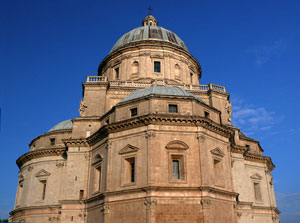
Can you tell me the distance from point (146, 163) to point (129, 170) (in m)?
2.16

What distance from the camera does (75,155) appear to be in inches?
1245

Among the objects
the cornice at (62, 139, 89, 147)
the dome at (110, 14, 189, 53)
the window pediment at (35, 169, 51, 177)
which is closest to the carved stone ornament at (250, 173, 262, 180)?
the dome at (110, 14, 189, 53)

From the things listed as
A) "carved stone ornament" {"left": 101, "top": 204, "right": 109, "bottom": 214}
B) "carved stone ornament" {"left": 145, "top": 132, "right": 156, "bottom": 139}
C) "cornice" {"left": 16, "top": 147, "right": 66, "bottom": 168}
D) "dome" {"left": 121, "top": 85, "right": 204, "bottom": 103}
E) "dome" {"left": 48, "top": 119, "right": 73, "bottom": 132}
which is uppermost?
"dome" {"left": 48, "top": 119, "right": 73, "bottom": 132}

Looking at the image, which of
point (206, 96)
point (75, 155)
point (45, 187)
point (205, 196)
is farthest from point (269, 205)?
point (45, 187)

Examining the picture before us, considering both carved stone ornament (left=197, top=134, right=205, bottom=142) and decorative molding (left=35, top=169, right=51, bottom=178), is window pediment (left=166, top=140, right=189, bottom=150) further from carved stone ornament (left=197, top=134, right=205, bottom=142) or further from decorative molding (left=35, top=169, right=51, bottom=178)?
decorative molding (left=35, top=169, right=51, bottom=178)

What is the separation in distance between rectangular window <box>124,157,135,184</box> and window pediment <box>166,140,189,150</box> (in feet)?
11.3

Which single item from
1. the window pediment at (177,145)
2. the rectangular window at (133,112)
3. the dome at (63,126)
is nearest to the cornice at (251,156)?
the window pediment at (177,145)

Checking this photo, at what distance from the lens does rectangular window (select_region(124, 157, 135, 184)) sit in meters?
26.0

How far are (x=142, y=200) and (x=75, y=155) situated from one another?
10699 millimetres

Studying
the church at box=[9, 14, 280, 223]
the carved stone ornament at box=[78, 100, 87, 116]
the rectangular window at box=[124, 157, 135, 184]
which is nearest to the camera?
the church at box=[9, 14, 280, 223]

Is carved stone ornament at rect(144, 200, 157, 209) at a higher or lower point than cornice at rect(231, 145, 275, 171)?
lower

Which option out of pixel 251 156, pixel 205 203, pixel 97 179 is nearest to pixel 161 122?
pixel 205 203

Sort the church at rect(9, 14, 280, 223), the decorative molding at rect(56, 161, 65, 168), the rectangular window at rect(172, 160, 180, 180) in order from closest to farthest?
the church at rect(9, 14, 280, 223) < the rectangular window at rect(172, 160, 180, 180) < the decorative molding at rect(56, 161, 65, 168)

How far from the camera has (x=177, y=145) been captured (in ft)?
85.5
